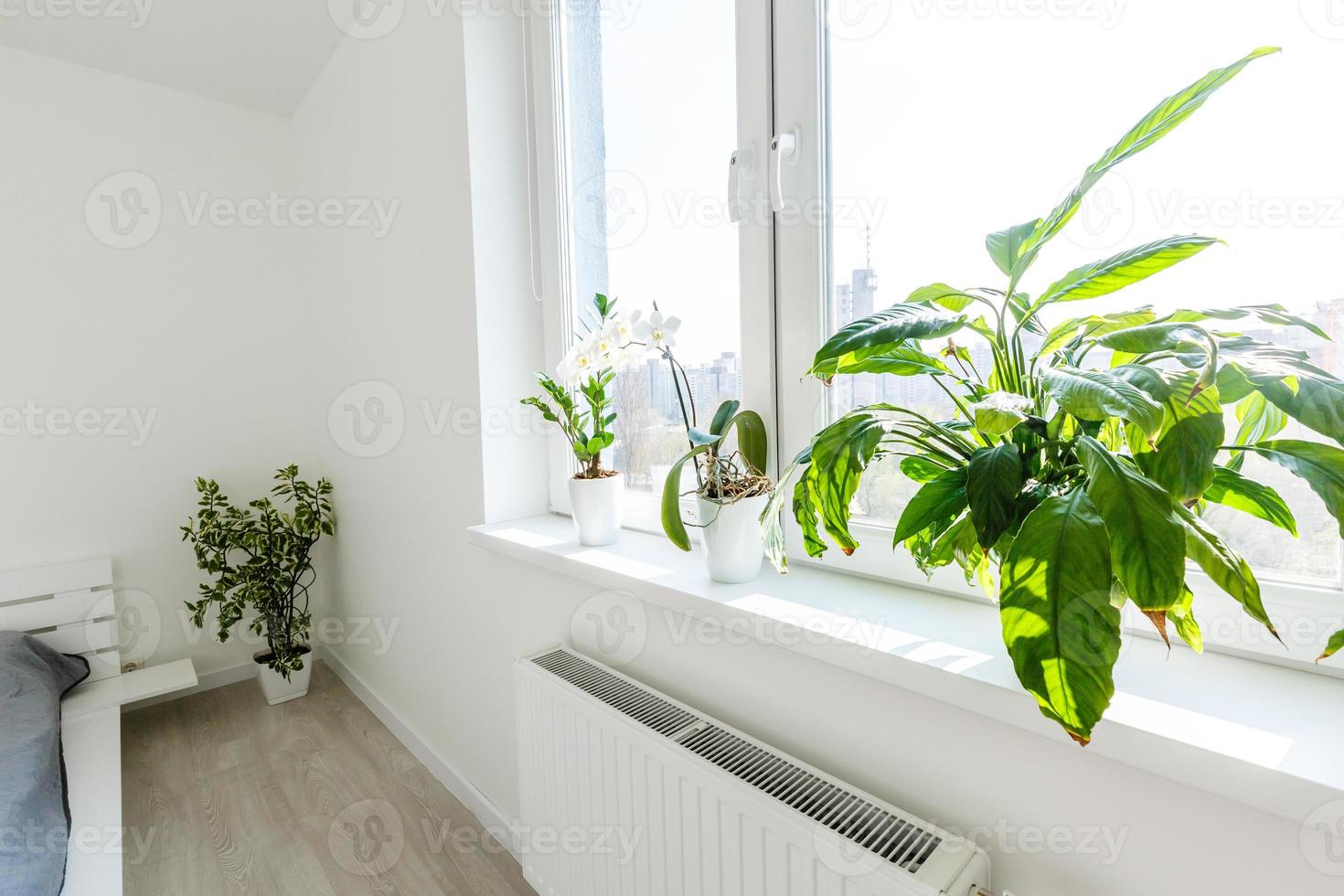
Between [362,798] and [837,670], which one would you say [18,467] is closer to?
[362,798]

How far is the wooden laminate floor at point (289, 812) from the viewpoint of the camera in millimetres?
1564

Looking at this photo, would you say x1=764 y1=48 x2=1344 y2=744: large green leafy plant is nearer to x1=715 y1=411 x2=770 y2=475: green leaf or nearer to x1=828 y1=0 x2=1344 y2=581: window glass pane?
x1=828 y1=0 x2=1344 y2=581: window glass pane

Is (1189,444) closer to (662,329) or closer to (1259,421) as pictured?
(1259,421)

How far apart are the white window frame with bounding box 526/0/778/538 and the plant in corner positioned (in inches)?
54.8

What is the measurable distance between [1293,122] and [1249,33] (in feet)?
0.36

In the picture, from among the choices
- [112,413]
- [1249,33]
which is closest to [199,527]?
[112,413]

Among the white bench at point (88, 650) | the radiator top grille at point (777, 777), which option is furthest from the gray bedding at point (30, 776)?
the radiator top grille at point (777, 777)

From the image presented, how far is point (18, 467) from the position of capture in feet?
7.24

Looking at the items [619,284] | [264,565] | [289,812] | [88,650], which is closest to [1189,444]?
[619,284]

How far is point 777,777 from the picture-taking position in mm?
845

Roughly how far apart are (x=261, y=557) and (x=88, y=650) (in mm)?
578

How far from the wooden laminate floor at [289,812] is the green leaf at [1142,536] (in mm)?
1542

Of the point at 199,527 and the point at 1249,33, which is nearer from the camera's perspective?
the point at 1249,33

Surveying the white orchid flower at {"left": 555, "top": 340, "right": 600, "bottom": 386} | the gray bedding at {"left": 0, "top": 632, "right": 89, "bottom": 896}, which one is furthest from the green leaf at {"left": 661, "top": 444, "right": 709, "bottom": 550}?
the gray bedding at {"left": 0, "top": 632, "right": 89, "bottom": 896}
